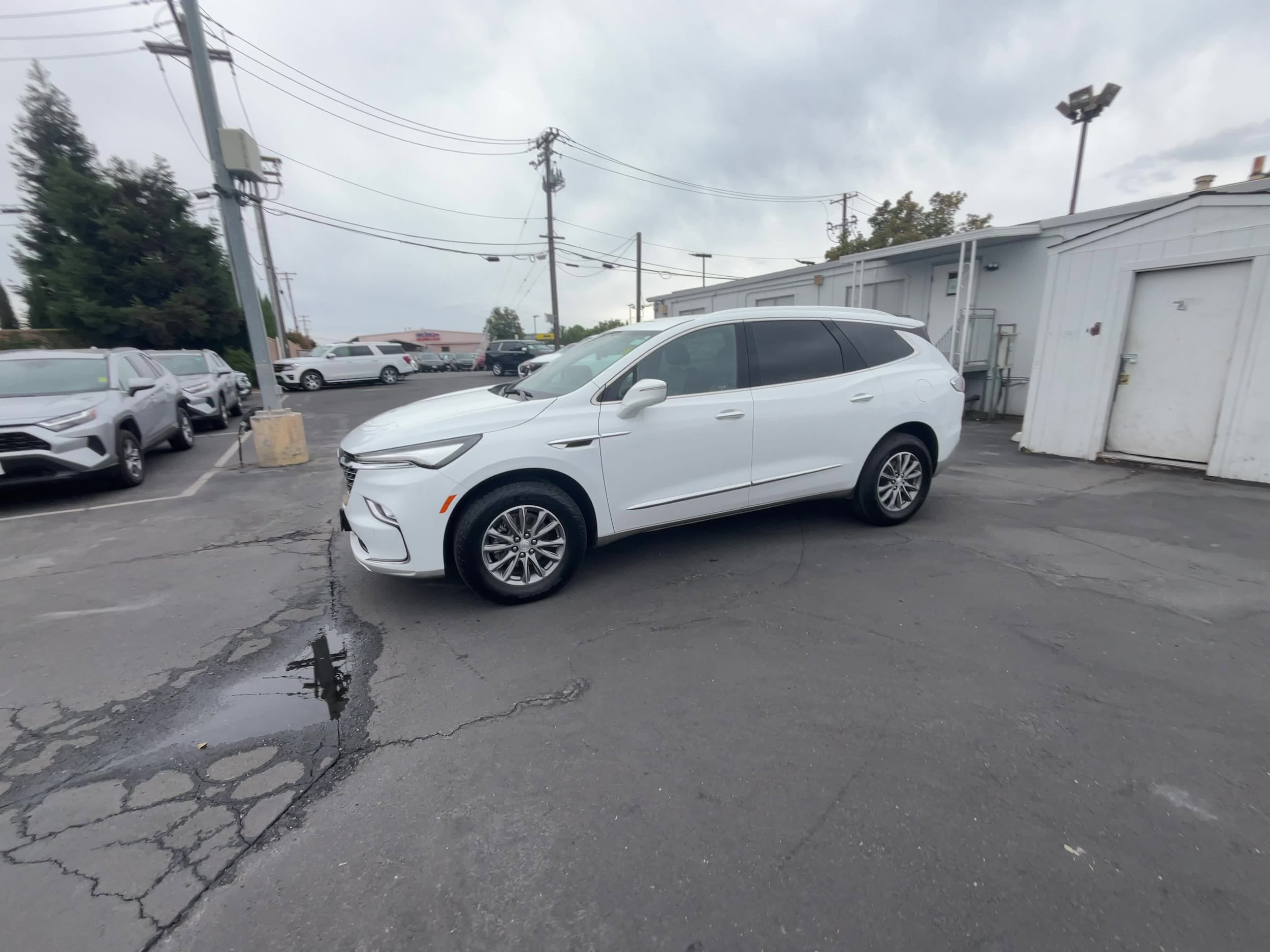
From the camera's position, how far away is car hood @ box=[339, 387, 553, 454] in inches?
139

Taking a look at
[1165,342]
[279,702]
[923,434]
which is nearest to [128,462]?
[279,702]

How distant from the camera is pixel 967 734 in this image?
2514mm

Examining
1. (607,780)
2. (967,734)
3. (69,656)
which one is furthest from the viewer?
(69,656)

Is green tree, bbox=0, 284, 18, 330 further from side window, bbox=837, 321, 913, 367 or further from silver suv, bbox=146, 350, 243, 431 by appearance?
side window, bbox=837, 321, 913, 367

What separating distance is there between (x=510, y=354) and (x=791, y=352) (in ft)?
86.7

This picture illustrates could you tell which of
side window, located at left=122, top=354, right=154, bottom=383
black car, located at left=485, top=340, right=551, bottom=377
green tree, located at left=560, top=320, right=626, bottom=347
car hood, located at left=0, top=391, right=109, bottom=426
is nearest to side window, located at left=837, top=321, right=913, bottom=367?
car hood, located at left=0, top=391, right=109, bottom=426

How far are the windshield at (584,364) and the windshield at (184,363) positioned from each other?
11265 mm

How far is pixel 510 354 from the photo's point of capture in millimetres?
29391

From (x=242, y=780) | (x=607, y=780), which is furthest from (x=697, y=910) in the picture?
(x=242, y=780)

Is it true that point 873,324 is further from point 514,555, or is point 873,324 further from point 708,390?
point 514,555

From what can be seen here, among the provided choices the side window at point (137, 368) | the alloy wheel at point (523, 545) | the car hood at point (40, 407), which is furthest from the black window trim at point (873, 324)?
the side window at point (137, 368)

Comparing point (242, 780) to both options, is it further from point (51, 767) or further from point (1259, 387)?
point (1259, 387)

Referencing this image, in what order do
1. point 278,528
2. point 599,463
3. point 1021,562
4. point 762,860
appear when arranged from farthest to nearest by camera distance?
point 278,528 < point 1021,562 < point 599,463 < point 762,860

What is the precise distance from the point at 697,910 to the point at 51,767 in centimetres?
269
